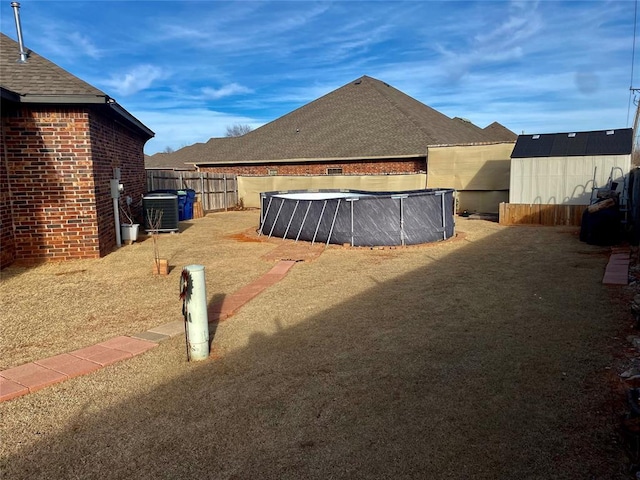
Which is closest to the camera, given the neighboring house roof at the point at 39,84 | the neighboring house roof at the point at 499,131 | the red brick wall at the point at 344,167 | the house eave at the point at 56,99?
the house eave at the point at 56,99

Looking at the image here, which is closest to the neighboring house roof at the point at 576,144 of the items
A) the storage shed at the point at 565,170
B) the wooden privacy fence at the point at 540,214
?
the storage shed at the point at 565,170

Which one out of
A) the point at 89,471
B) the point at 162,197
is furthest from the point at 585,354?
the point at 162,197

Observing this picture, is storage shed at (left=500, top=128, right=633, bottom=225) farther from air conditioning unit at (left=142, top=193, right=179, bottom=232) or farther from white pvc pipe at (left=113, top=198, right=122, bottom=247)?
white pvc pipe at (left=113, top=198, right=122, bottom=247)

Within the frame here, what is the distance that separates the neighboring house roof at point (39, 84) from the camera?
24.1 feet

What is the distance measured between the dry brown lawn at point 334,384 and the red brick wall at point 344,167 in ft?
45.7

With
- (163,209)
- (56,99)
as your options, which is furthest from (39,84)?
(163,209)

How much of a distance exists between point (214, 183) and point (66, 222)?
38.6 feet

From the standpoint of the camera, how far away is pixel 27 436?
2.79 metres

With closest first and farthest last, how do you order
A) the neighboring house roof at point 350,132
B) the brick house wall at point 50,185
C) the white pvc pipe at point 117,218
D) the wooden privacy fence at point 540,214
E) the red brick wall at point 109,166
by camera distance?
the brick house wall at point 50,185, the red brick wall at point 109,166, the white pvc pipe at point 117,218, the wooden privacy fence at point 540,214, the neighboring house roof at point 350,132

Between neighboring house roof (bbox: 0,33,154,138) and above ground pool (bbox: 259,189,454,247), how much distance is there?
514 centimetres

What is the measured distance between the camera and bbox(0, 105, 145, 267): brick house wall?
24.5 ft

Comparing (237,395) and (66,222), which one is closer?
(237,395)

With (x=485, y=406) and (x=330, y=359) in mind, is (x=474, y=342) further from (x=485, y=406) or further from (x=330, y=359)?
(x=330, y=359)

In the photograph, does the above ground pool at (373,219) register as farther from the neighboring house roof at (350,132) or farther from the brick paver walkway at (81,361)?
the neighboring house roof at (350,132)
